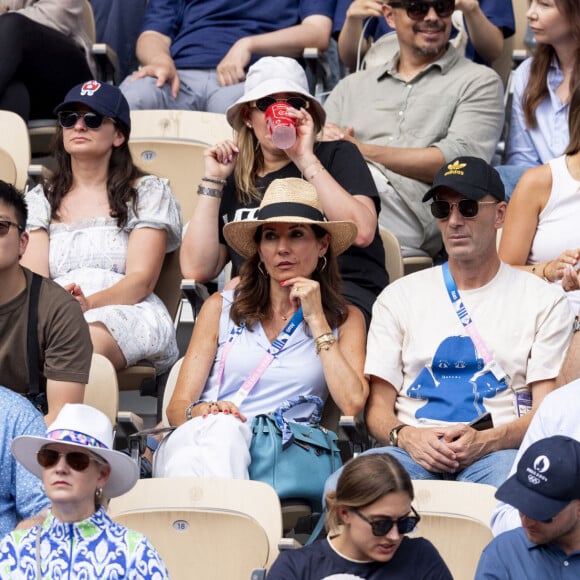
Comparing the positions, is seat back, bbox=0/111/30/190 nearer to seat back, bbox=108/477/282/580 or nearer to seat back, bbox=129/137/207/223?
seat back, bbox=129/137/207/223

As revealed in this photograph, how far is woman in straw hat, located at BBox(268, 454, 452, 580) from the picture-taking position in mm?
3738

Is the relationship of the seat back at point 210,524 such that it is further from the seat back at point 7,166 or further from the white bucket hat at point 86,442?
the seat back at point 7,166

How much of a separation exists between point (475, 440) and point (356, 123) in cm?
229

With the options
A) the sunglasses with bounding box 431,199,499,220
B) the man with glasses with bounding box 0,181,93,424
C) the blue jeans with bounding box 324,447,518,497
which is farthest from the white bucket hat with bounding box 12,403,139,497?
the sunglasses with bounding box 431,199,499,220

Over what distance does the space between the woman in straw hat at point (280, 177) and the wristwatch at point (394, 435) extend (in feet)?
2.31

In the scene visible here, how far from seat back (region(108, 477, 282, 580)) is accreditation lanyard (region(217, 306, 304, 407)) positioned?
65 cm

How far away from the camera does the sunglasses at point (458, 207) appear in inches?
191

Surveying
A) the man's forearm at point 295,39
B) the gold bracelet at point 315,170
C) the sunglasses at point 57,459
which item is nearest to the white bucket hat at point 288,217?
the gold bracelet at point 315,170

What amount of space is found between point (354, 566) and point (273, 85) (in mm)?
2306

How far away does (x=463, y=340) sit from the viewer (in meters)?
4.78

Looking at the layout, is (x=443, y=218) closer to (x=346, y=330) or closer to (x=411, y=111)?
(x=346, y=330)

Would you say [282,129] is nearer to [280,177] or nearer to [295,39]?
[280,177]

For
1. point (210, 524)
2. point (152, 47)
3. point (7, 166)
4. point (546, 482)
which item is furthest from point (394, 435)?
point (152, 47)

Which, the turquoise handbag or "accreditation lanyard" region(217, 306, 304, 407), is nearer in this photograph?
the turquoise handbag
